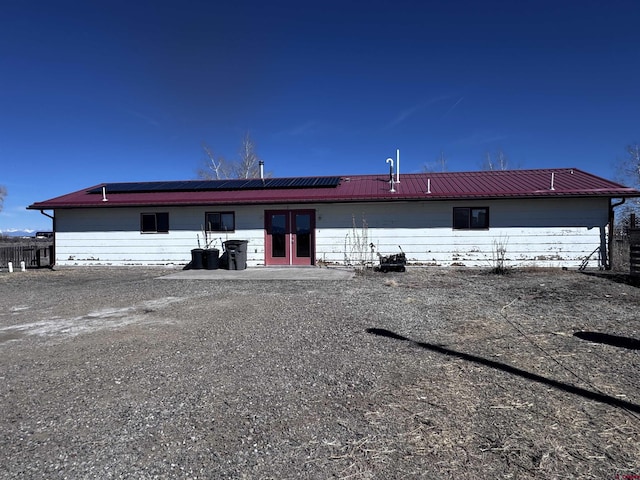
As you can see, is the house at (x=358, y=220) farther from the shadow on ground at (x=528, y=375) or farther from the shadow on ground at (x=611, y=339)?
the shadow on ground at (x=528, y=375)

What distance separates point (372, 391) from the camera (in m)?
3.38

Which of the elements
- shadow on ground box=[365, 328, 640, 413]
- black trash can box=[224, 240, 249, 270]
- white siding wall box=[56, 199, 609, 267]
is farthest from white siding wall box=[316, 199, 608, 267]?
shadow on ground box=[365, 328, 640, 413]

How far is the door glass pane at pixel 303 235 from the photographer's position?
48.3 ft

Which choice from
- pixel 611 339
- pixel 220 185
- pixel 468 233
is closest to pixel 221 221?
pixel 220 185

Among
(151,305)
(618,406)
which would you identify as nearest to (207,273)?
(151,305)

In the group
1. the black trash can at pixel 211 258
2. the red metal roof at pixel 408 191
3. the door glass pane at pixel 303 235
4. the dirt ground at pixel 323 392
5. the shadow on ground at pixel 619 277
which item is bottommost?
the dirt ground at pixel 323 392

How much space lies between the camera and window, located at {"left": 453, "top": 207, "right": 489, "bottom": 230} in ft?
45.3

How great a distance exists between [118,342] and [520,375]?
490 centimetres

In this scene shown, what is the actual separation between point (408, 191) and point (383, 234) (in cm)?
206

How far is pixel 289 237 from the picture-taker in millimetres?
14836

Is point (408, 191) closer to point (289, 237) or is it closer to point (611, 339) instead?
point (289, 237)

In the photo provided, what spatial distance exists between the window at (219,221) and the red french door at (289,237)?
1499 millimetres

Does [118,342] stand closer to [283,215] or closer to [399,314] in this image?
[399,314]

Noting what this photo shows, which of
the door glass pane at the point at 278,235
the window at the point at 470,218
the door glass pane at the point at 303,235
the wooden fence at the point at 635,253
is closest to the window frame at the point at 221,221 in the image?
the door glass pane at the point at 278,235
